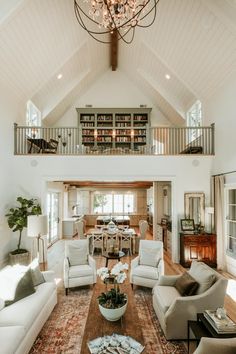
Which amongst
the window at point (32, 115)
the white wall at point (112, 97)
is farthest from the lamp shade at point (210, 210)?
the window at point (32, 115)

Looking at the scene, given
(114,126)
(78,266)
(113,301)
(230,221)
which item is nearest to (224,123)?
(230,221)

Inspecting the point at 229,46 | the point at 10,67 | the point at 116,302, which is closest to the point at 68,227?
the point at 10,67

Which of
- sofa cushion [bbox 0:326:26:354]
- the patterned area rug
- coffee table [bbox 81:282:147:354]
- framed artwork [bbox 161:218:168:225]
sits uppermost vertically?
framed artwork [bbox 161:218:168:225]

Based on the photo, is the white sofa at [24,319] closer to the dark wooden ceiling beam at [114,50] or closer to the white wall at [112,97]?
the dark wooden ceiling beam at [114,50]

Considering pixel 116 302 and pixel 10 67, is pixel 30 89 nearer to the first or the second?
pixel 10 67

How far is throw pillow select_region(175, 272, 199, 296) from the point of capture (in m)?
3.65

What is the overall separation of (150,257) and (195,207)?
2597mm

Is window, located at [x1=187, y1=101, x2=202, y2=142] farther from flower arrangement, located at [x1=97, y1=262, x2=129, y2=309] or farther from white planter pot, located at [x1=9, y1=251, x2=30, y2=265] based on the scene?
Answer: white planter pot, located at [x1=9, y1=251, x2=30, y2=265]

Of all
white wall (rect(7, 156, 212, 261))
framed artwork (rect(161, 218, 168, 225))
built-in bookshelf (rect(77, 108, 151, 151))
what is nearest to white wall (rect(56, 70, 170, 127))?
built-in bookshelf (rect(77, 108, 151, 151))

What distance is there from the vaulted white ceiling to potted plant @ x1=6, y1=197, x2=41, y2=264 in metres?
3.09

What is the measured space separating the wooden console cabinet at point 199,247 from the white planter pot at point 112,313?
3892 mm

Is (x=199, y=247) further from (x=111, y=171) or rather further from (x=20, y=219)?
(x=20, y=219)

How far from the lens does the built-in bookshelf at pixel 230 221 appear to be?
6.38 m

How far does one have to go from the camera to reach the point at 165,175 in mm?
7266
